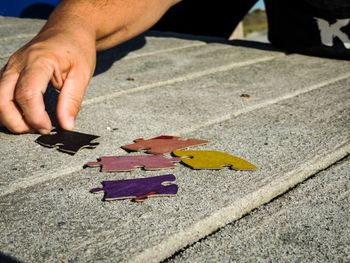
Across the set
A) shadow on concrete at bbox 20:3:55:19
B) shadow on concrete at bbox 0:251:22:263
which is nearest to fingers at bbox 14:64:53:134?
shadow on concrete at bbox 0:251:22:263

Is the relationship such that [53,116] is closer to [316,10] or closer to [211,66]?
[211,66]

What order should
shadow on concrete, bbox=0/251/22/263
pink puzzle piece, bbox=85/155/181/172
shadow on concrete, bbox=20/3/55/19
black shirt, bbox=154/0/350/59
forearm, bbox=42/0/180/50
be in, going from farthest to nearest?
shadow on concrete, bbox=20/3/55/19
black shirt, bbox=154/0/350/59
forearm, bbox=42/0/180/50
pink puzzle piece, bbox=85/155/181/172
shadow on concrete, bbox=0/251/22/263

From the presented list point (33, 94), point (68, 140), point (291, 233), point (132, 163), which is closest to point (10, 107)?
point (33, 94)

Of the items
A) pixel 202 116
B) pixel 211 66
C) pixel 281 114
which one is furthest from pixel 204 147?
pixel 211 66

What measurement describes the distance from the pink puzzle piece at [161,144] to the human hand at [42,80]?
0.24 m

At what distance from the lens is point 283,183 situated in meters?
1.31

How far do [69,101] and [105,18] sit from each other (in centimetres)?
48

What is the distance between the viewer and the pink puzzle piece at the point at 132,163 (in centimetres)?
139

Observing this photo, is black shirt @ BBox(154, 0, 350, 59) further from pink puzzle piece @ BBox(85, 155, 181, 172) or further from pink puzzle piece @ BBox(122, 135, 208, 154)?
pink puzzle piece @ BBox(85, 155, 181, 172)

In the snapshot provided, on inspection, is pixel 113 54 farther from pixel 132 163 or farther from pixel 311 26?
pixel 132 163

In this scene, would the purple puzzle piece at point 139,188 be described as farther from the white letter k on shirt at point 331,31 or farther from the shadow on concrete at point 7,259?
the white letter k on shirt at point 331,31

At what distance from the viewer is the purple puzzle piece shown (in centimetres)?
124

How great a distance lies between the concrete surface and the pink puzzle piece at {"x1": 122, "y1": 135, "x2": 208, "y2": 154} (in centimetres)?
5

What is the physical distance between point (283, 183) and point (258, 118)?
54 cm
